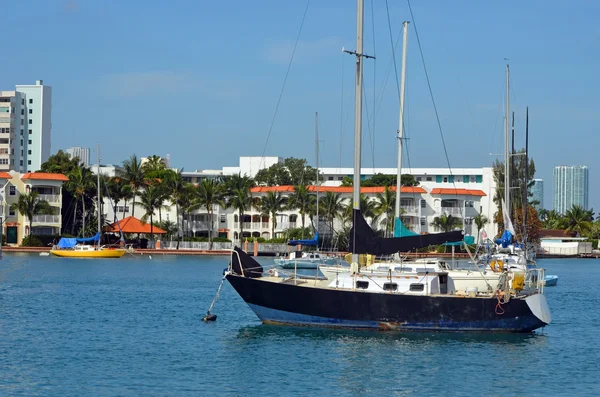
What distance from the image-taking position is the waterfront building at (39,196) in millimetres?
112562

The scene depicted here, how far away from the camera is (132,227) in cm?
11488

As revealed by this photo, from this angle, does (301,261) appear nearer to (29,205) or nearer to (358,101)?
(29,205)

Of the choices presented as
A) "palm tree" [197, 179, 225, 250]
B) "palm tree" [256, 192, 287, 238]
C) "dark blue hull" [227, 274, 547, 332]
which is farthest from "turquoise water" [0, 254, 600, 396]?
"palm tree" [256, 192, 287, 238]

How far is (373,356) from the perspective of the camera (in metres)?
32.6

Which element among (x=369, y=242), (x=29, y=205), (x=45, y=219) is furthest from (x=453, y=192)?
(x=369, y=242)

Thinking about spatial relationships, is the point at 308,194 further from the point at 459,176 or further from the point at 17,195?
the point at 459,176

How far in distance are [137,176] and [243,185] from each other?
13314 mm

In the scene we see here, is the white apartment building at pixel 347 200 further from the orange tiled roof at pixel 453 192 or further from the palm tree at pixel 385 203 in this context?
the palm tree at pixel 385 203

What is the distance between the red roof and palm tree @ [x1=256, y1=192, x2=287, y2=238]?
1282 centimetres

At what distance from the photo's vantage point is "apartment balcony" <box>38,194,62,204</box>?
114 m

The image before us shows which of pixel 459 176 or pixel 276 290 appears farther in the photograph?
pixel 459 176

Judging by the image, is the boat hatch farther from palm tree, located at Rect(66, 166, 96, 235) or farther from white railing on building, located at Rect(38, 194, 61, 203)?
white railing on building, located at Rect(38, 194, 61, 203)

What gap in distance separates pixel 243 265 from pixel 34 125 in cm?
16646

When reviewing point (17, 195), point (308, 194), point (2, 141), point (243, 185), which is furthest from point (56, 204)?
point (2, 141)
